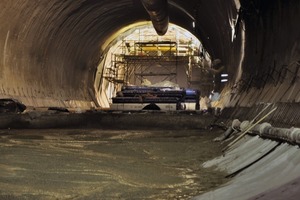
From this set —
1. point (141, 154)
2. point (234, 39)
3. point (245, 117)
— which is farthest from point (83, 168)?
point (234, 39)

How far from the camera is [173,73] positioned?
1052 inches

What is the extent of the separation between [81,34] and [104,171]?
1429cm

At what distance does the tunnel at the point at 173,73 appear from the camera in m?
4.59

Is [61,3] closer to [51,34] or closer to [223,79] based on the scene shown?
[51,34]

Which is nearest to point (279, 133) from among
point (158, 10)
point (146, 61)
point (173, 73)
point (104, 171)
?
point (104, 171)

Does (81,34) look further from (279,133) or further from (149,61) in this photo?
(279,133)

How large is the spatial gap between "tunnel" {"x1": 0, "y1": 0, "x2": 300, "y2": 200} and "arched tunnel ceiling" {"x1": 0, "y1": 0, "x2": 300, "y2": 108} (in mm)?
38

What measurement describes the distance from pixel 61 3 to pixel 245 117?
27.8ft

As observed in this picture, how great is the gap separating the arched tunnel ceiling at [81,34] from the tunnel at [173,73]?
0.13 feet

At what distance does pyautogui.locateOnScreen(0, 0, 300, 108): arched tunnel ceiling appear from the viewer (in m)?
9.27

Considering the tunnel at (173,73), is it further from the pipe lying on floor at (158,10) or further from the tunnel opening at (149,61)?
the tunnel opening at (149,61)

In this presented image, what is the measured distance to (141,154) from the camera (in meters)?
6.89

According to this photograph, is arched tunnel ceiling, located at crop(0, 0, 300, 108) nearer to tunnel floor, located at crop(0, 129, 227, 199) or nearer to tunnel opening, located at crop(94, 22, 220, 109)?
tunnel floor, located at crop(0, 129, 227, 199)

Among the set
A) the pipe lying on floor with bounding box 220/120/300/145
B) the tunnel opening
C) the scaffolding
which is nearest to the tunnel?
the pipe lying on floor with bounding box 220/120/300/145
